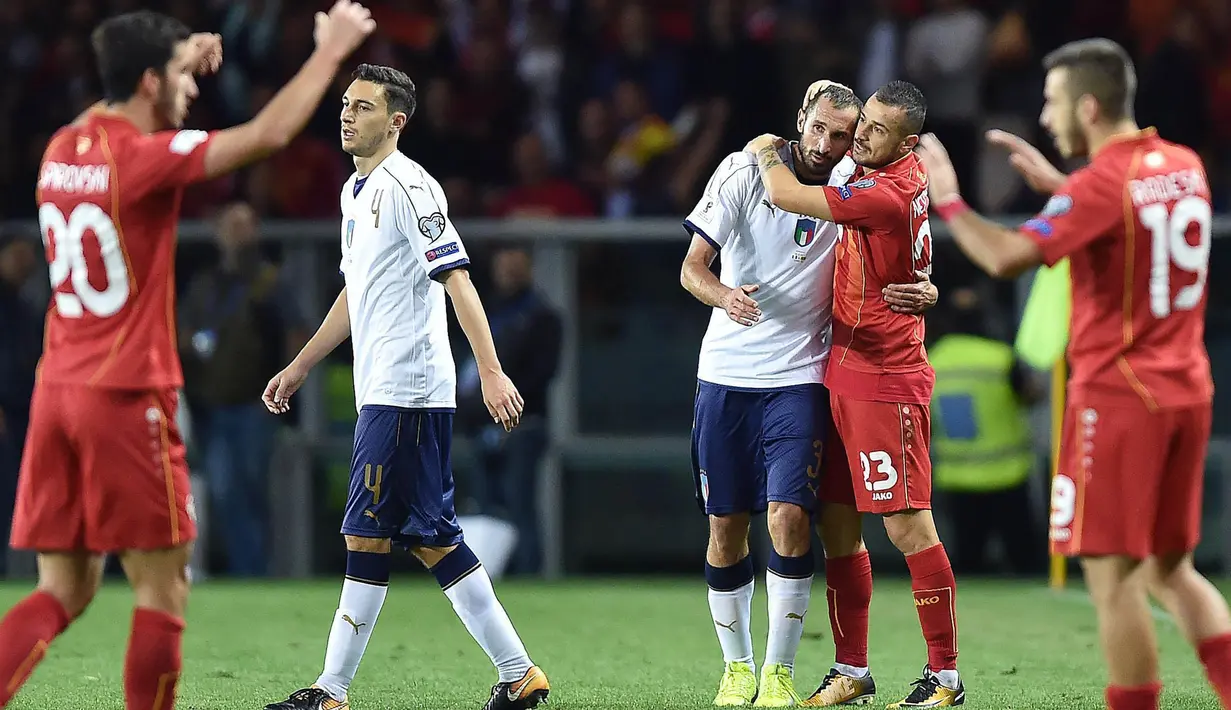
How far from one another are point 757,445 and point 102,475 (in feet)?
8.79

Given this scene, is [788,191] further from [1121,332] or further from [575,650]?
[575,650]

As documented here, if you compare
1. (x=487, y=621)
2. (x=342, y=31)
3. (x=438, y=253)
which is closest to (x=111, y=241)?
(x=342, y=31)

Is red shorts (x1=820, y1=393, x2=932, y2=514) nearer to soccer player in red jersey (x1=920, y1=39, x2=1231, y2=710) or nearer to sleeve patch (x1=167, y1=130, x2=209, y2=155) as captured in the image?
soccer player in red jersey (x1=920, y1=39, x2=1231, y2=710)

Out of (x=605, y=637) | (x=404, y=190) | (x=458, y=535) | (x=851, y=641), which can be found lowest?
(x=605, y=637)

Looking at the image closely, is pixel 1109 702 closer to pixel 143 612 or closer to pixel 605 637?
pixel 143 612

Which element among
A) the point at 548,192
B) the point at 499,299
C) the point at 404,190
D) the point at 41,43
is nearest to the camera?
the point at 404,190

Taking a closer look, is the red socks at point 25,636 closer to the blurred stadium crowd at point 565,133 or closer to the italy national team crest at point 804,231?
the italy national team crest at point 804,231

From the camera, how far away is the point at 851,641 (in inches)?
253

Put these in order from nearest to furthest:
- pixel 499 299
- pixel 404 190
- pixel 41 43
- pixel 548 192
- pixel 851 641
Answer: pixel 404 190
pixel 851 641
pixel 499 299
pixel 548 192
pixel 41 43

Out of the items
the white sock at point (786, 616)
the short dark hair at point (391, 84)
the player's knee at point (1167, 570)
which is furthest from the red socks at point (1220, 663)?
the short dark hair at point (391, 84)

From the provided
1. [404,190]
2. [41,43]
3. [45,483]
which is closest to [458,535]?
[404,190]

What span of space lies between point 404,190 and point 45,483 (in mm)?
1767

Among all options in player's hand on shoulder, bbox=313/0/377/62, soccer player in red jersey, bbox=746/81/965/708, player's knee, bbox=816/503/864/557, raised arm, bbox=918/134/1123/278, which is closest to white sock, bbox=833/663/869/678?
soccer player in red jersey, bbox=746/81/965/708

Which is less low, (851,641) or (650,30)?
(650,30)
